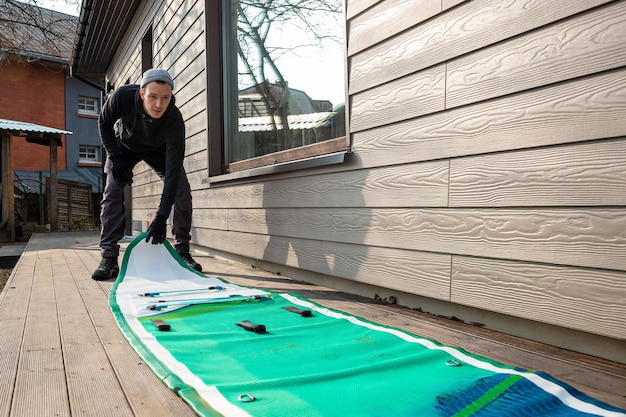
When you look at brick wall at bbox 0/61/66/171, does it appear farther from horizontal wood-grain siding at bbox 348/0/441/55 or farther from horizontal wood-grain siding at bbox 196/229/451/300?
horizontal wood-grain siding at bbox 348/0/441/55

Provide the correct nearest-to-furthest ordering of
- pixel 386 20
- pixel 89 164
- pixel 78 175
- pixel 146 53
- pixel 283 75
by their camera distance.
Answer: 1. pixel 386 20
2. pixel 283 75
3. pixel 146 53
4. pixel 78 175
5. pixel 89 164

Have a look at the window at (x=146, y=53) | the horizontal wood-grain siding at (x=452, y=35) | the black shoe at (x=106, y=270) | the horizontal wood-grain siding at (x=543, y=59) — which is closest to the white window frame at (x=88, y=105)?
the window at (x=146, y=53)

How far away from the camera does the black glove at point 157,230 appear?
2924 millimetres

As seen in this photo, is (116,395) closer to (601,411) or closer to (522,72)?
(601,411)

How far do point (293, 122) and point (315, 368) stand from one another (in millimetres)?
2133

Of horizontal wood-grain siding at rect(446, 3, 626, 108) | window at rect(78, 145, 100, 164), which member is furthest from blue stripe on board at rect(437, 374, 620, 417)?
window at rect(78, 145, 100, 164)

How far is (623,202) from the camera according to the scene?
1.30 m

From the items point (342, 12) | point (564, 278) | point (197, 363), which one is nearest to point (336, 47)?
point (342, 12)

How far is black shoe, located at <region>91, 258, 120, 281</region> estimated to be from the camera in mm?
2975

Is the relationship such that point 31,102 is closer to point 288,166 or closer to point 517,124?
point 288,166

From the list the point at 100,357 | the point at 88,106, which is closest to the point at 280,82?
the point at 100,357

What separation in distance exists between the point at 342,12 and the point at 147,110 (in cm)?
128

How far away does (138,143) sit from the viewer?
3.19m

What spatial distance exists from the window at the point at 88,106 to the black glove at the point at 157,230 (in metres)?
17.7
